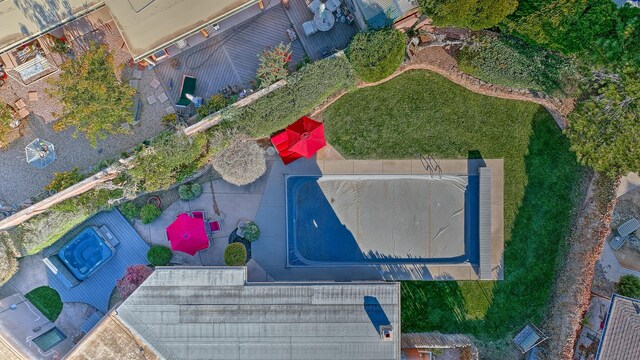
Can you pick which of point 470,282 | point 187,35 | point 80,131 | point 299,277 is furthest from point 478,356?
point 80,131

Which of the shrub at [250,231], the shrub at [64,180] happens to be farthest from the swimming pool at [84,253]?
the shrub at [250,231]

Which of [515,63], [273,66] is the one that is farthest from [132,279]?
[515,63]

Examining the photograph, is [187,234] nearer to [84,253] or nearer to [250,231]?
[250,231]

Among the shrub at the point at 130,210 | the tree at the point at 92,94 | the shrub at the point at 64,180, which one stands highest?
the tree at the point at 92,94

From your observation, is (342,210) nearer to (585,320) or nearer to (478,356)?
(478,356)

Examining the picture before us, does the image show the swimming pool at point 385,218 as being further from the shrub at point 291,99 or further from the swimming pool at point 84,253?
the swimming pool at point 84,253
